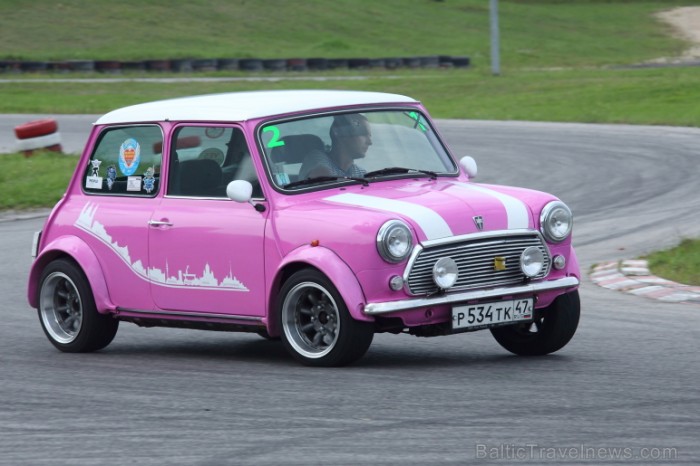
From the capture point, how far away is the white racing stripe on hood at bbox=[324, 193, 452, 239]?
6973mm

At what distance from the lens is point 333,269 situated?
693 centimetres

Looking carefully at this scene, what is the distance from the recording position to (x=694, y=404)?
6.02 m

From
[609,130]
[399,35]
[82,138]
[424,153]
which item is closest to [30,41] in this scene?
[399,35]

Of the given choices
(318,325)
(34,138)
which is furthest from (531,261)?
(34,138)

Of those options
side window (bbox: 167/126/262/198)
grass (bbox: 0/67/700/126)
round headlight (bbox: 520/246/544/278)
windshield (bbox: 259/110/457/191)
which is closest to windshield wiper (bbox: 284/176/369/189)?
windshield (bbox: 259/110/457/191)

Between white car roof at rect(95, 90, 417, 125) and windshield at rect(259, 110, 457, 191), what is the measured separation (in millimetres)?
90

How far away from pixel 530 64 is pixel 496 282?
42195 millimetres

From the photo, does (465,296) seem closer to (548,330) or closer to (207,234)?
(548,330)

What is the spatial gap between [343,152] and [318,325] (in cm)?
116

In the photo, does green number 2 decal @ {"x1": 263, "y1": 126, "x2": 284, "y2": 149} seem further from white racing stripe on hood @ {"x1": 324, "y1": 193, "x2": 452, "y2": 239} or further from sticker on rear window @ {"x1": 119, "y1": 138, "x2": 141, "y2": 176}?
sticker on rear window @ {"x1": 119, "y1": 138, "x2": 141, "y2": 176}

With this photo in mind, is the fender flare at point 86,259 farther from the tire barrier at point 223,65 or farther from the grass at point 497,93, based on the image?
the tire barrier at point 223,65

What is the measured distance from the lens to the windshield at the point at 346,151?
7.66 meters

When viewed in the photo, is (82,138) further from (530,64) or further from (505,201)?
(530,64)

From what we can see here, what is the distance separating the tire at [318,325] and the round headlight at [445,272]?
43 centimetres
